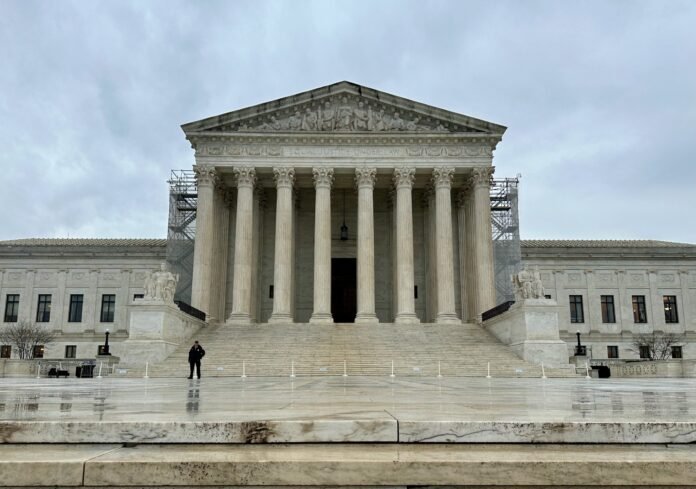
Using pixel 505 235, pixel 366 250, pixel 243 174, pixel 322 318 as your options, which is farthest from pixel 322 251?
pixel 505 235

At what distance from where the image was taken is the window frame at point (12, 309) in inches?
2098

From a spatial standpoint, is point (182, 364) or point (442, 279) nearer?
point (182, 364)

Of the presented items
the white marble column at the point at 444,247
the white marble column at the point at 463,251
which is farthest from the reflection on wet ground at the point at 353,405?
the white marble column at the point at 463,251

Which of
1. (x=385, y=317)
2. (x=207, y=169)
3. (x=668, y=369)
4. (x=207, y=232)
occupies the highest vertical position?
(x=207, y=169)

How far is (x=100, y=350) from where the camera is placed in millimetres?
50062

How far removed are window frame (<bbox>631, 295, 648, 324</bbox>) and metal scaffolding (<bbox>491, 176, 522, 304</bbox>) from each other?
1536 centimetres

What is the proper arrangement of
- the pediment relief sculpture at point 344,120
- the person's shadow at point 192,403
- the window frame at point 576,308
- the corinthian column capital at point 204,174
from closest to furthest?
the person's shadow at point 192,403, the corinthian column capital at point 204,174, the pediment relief sculpture at point 344,120, the window frame at point 576,308

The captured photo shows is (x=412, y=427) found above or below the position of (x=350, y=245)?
below

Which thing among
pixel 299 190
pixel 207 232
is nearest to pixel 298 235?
pixel 299 190

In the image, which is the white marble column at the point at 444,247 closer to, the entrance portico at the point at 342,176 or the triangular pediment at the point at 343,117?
the entrance portico at the point at 342,176

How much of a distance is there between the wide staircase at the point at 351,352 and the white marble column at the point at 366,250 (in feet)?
5.08

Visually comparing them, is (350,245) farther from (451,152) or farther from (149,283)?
(149,283)

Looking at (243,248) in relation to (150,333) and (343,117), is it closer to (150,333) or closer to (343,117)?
(150,333)

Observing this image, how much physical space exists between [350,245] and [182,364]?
20871 millimetres
